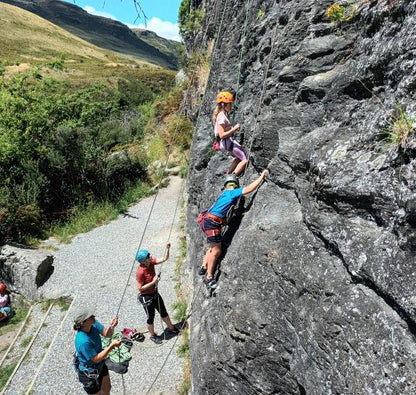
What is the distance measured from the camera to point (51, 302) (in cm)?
1267

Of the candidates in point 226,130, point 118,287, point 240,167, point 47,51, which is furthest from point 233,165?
point 47,51

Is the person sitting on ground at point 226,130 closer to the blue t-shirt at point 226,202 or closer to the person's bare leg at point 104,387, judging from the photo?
the blue t-shirt at point 226,202

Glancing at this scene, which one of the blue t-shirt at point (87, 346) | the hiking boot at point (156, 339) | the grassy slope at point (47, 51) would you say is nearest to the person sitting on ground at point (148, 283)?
the hiking boot at point (156, 339)

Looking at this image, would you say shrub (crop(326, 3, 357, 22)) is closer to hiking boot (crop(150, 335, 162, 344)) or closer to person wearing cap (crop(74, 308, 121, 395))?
person wearing cap (crop(74, 308, 121, 395))

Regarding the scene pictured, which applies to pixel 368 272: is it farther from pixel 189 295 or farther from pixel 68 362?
pixel 68 362

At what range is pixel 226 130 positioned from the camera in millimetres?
7504

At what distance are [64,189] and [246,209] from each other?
634 inches

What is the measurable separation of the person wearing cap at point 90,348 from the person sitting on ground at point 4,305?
322 inches

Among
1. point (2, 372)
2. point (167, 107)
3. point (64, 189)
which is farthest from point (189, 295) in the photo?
point (167, 107)

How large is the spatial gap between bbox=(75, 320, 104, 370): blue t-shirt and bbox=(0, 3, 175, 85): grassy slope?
169 ft

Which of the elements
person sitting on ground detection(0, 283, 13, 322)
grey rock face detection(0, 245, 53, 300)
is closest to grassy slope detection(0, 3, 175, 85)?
grey rock face detection(0, 245, 53, 300)

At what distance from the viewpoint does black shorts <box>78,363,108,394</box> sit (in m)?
6.00

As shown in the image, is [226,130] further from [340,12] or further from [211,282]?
[211,282]

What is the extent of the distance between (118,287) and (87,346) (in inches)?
283
